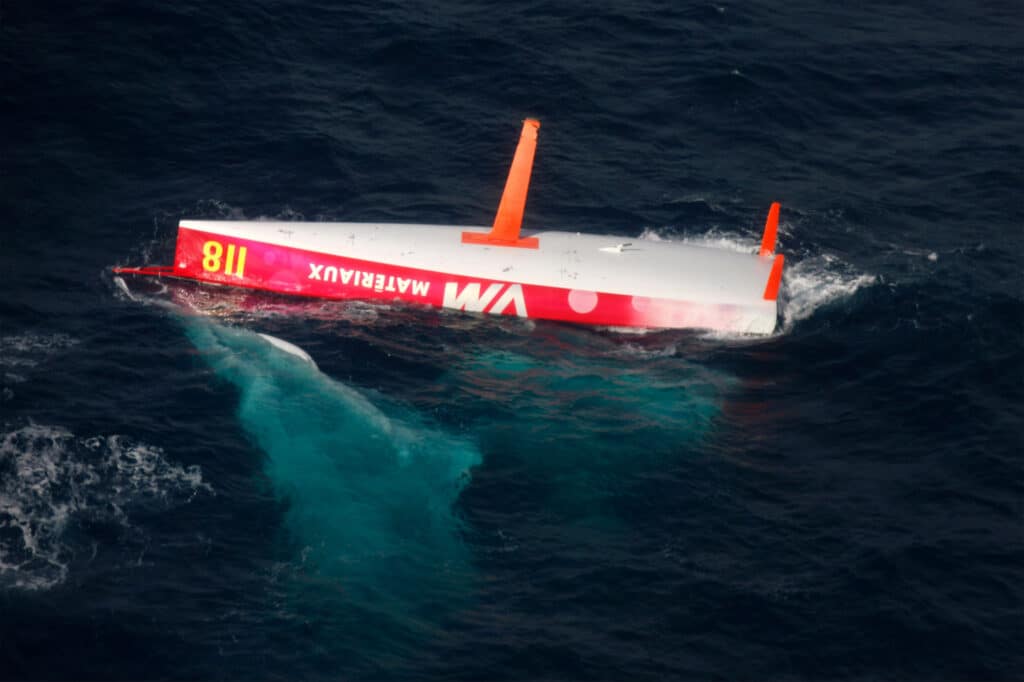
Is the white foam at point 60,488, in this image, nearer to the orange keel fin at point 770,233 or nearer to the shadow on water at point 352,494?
the shadow on water at point 352,494

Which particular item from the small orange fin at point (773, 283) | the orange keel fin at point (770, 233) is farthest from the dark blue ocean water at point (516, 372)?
the small orange fin at point (773, 283)

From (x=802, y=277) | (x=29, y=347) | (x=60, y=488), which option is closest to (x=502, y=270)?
(x=802, y=277)

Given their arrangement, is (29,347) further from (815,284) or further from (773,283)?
(815,284)

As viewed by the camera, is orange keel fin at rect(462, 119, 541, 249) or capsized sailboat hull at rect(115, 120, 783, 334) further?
orange keel fin at rect(462, 119, 541, 249)

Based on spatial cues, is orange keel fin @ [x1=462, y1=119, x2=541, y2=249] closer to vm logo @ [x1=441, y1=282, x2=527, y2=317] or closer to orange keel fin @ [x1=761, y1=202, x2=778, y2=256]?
vm logo @ [x1=441, y1=282, x2=527, y2=317]

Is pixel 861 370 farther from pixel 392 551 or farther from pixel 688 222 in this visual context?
pixel 392 551

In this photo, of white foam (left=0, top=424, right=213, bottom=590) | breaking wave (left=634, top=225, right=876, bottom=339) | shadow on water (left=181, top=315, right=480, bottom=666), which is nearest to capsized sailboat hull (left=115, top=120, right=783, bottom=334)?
breaking wave (left=634, top=225, right=876, bottom=339)

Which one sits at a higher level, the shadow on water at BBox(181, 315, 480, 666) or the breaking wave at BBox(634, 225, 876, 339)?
the breaking wave at BBox(634, 225, 876, 339)
